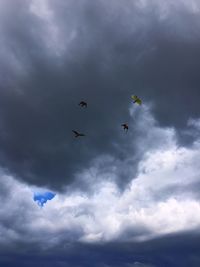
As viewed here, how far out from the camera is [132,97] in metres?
76.0

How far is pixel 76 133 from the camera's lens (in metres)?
84.0

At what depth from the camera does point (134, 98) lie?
7469 centimetres

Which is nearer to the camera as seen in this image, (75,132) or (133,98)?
(133,98)

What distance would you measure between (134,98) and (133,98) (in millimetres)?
715

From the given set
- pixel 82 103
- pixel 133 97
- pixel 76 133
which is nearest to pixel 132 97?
pixel 133 97

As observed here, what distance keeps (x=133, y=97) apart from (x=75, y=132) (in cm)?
3276

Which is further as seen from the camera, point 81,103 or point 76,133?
point 76,133

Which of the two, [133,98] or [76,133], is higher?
[133,98]

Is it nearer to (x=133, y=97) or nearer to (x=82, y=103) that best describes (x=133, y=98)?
(x=133, y=97)

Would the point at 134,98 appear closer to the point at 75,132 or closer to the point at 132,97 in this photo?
the point at 132,97

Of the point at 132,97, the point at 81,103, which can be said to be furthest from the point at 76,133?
the point at 132,97

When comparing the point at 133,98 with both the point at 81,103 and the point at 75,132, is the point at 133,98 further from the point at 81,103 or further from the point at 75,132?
the point at 75,132

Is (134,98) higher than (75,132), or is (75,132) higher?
(134,98)

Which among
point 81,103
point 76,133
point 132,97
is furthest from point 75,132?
point 132,97
